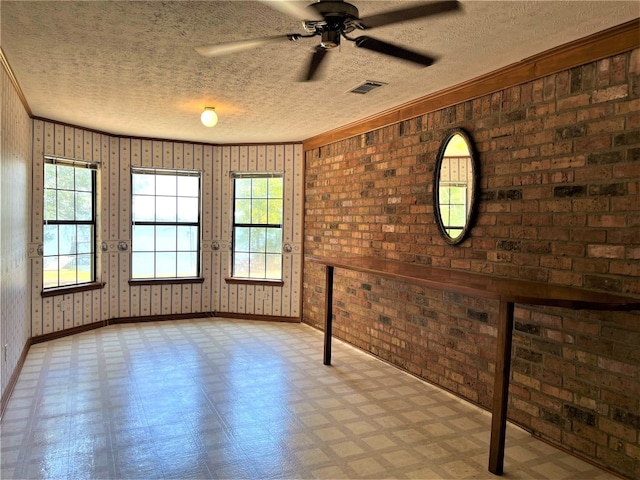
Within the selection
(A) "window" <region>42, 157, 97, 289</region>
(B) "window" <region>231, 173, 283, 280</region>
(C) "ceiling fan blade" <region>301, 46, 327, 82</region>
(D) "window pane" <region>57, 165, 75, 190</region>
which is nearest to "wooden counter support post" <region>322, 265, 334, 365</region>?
(C) "ceiling fan blade" <region>301, 46, 327, 82</region>

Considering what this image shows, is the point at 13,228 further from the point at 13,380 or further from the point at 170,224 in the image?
the point at 170,224

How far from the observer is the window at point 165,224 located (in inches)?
259

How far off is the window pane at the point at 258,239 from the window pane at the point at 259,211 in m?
0.13

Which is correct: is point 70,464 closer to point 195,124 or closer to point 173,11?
point 173,11

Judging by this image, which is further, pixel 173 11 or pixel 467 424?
pixel 467 424

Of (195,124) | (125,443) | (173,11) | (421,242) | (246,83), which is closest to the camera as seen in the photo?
(173,11)

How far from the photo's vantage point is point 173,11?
2.54 m

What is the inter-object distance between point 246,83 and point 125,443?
9.13 ft

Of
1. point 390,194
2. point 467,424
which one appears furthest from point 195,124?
point 467,424

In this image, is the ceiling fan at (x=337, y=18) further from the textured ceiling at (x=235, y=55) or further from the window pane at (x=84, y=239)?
the window pane at (x=84, y=239)

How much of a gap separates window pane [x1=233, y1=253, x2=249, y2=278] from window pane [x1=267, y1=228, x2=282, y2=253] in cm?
39

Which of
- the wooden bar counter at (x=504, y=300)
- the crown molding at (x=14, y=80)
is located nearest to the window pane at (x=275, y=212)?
the crown molding at (x=14, y=80)

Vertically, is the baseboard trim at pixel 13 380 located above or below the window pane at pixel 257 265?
below

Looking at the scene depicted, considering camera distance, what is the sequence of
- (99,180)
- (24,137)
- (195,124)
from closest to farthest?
(24,137), (195,124), (99,180)
